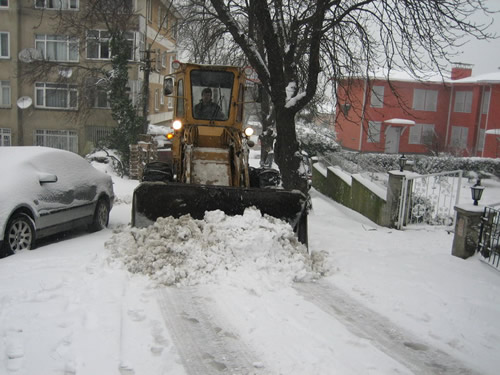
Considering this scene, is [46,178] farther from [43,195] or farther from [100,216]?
[100,216]

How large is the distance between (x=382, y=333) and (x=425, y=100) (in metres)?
34.7

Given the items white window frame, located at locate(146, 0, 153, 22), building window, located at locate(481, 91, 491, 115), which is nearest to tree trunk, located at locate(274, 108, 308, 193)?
white window frame, located at locate(146, 0, 153, 22)

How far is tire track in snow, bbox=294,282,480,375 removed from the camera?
181 inches

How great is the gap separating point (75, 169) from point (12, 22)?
24431 millimetres

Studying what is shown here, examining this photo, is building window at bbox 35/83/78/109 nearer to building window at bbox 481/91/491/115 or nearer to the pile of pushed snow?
the pile of pushed snow

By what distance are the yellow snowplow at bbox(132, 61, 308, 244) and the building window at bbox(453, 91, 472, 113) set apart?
30940 millimetres

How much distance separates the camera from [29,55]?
2903cm

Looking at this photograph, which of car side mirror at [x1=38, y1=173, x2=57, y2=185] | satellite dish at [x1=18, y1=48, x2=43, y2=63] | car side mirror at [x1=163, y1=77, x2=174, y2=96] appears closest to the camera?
car side mirror at [x1=38, y1=173, x2=57, y2=185]

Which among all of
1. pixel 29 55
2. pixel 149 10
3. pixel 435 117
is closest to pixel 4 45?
pixel 29 55

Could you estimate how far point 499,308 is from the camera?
20.3ft

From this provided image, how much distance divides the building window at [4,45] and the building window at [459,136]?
98.1 feet

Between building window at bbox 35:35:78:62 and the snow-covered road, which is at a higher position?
building window at bbox 35:35:78:62

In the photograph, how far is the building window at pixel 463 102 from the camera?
35.7m

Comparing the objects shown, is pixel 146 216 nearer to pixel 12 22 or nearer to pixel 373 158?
pixel 373 158
